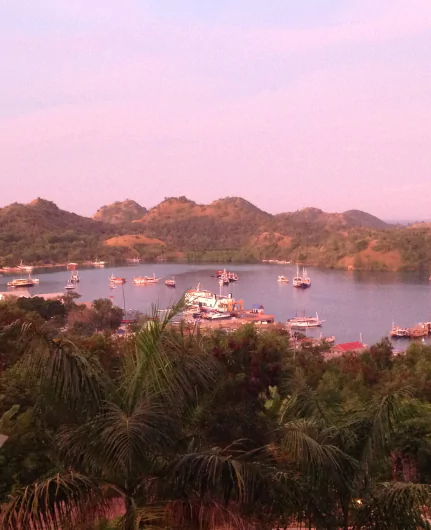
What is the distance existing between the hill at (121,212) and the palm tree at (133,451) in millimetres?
111138

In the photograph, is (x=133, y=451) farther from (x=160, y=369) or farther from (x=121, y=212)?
(x=121, y=212)

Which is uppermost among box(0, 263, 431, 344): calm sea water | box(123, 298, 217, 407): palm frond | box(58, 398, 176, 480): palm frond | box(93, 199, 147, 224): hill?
box(93, 199, 147, 224): hill

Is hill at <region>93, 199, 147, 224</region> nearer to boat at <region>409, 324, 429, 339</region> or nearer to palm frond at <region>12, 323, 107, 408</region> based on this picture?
boat at <region>409, 324, 429, 339</region>

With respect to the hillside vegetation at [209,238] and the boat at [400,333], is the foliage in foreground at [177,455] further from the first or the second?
the hillside vegetation at [209,238]

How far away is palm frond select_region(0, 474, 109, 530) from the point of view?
1.67 meters

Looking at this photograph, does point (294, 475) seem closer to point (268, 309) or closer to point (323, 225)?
point (268, 309)

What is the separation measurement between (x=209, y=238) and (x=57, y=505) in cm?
7421

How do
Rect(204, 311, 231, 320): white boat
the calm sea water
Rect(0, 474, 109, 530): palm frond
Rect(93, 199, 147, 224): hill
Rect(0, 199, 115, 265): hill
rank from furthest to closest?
Rect(93, 199, 147, 224): hill, Rect(0, 199, 115, 265): hill, Rect(204, 311, 231, 320): white boat, the calm sea water, Rect(0, 474, 109, 530): palm frond

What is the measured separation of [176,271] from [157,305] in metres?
50.5

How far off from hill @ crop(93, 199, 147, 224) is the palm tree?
111 metres

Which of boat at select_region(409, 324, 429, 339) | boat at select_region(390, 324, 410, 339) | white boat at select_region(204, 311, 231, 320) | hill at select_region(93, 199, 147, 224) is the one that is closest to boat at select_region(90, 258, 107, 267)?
white boat at select_region(204, 311, 231, 320)

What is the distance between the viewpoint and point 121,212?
119m

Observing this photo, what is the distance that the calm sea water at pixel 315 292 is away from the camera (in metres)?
27.1

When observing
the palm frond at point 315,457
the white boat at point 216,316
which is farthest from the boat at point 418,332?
the palm frond at point 315,457
